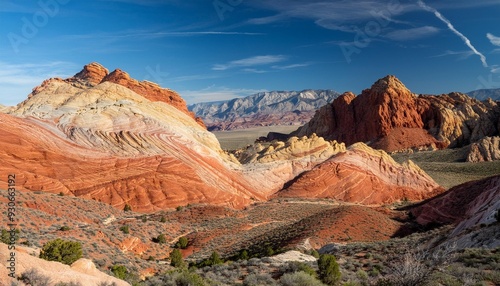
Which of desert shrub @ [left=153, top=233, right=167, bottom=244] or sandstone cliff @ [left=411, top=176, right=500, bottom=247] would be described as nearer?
desert shrub @ [left=153, top=233, right=167, bottom=244]

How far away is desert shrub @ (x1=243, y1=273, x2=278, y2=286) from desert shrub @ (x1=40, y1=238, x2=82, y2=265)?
8.25 meters

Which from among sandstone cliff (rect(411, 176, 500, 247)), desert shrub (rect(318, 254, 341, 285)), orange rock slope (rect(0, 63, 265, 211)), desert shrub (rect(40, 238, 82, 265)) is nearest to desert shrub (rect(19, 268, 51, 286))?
desert shrub (rect(40, 238, 82, 265))

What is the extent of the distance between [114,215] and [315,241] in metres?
22.0

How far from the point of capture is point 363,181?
64812mm

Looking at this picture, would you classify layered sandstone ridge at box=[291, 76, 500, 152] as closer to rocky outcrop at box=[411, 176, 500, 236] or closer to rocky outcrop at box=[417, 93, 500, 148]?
A: rocky outcrop at box=[417, 93, 500, 148]

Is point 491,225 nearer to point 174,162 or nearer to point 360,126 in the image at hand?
point 174,162

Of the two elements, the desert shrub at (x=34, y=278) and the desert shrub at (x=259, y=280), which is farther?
the desert shrub at (x=259, y=280)

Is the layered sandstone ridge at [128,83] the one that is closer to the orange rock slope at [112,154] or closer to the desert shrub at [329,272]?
the orange rock slope at [112,154]

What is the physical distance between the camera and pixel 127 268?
22.5 meters

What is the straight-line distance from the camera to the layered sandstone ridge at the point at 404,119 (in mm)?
129875

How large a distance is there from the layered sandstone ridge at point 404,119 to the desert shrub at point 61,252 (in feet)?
410

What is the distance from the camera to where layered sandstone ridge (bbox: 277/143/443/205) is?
2436 inches

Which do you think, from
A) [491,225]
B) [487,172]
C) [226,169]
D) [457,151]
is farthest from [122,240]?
[457,151]

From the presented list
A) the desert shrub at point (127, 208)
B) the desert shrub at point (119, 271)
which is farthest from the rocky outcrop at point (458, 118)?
the desert shrub at point (119, 271)
